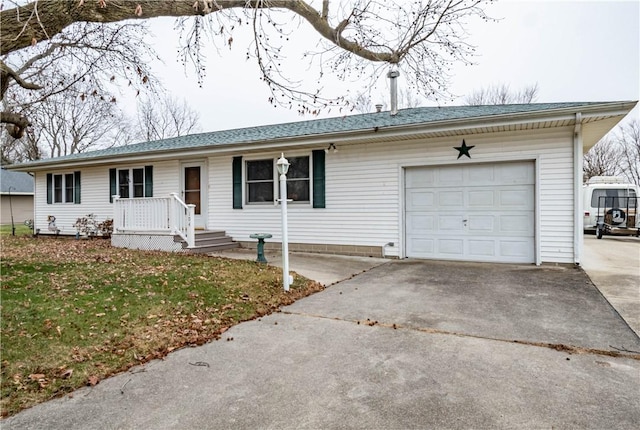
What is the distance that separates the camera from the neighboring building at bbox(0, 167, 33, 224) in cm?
2720

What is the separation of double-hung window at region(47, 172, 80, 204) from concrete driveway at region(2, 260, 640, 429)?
12.7 m

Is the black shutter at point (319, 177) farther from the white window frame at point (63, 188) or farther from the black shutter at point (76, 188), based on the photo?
the white window frame at point (63, 188)

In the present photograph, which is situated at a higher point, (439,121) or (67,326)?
(439,121)

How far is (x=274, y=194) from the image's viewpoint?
33.2ft

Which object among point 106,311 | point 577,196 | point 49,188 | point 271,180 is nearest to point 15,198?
point 49,188

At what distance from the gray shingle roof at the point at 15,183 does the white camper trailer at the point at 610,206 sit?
35.3 meters

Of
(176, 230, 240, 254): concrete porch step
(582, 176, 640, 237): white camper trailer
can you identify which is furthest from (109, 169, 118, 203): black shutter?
(582, 176, 640, 237): white camper trailer

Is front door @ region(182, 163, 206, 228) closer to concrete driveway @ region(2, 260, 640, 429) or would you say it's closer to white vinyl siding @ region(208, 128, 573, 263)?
white vinyl siding @ region(208, 128, 573, 263)

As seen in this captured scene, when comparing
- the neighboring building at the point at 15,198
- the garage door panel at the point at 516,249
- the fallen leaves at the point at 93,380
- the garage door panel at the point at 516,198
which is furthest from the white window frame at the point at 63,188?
the neighboring building at the point at 15,198

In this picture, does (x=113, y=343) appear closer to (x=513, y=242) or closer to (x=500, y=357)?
(x=500, y=357)

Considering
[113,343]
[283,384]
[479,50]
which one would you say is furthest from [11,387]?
[479,50]

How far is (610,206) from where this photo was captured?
1463 cm

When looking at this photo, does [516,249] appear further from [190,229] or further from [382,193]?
[190,229]

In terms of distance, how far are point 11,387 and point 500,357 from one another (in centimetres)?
389
